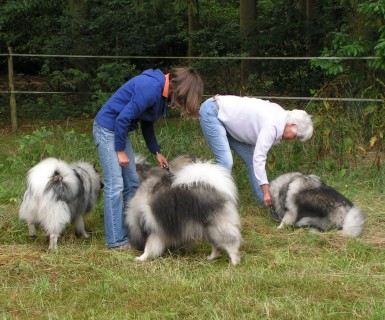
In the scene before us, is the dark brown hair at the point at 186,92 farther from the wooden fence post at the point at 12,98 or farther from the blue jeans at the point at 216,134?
the wooden fence post at the point at 12,98

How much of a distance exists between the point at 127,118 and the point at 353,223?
222 centimetres

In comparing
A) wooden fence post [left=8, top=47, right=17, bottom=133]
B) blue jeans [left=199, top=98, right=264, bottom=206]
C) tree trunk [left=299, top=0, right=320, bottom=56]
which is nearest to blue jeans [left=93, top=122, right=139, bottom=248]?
blue jeans [left=199, top=98, right=264, bottom=206]

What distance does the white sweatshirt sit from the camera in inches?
209

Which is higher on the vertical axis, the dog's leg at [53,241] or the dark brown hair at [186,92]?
the dark brown hair at [186,92]

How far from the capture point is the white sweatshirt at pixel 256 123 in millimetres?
5316

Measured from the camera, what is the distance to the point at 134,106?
16.1 ft

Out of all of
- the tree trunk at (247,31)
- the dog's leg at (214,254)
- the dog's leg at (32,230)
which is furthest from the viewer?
the tree trunk at (247,31)

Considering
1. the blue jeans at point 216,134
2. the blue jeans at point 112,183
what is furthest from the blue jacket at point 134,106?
the blue jeans at point 216,134

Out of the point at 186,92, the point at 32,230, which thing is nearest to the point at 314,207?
the point at 186,92

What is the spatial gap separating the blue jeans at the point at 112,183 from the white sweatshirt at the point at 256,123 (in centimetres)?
102

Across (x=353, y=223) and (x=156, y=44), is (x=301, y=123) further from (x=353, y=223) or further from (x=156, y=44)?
(x=156, y=44)

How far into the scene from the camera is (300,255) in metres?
5.07

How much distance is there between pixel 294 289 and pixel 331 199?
1510mm

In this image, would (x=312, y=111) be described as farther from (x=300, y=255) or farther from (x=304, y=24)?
(x=304, y=24)
